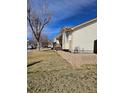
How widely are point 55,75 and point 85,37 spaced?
43 cm

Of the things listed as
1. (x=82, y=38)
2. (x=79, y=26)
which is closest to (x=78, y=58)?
(x=82, y=38)

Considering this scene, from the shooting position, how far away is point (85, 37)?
1770mm

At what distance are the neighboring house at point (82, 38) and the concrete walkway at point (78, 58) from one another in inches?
1.8

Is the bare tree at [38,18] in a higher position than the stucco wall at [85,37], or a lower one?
higher

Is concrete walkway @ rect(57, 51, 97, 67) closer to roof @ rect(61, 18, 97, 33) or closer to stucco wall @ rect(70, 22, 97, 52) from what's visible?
stucco wall @ rect(70, 22, 97, 52)

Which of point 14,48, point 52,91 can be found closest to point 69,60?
point 52,91

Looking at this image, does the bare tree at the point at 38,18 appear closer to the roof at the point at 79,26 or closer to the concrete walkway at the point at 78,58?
the roof at the point at 79,26

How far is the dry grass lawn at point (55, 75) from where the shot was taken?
5.52 ft

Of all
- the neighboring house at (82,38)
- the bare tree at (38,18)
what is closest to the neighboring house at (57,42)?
the neighboring house at (82,38)

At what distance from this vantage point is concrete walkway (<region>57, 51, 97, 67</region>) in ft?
5.69

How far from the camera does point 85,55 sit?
169 cm

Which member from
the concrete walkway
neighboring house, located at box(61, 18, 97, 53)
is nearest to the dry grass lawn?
the concrete walkway
